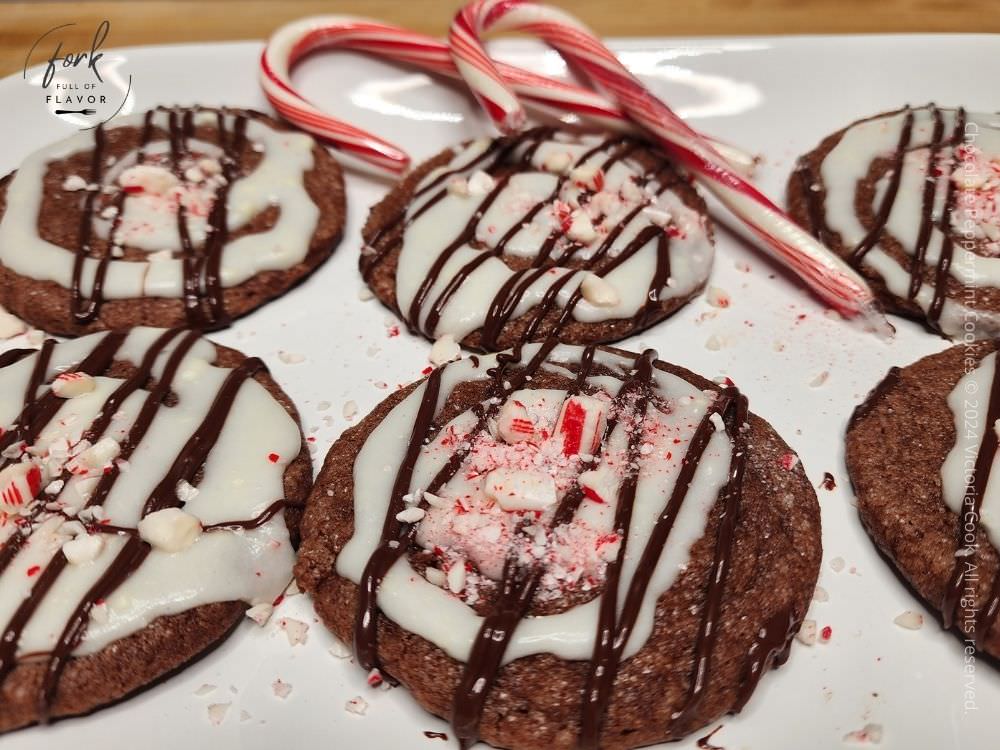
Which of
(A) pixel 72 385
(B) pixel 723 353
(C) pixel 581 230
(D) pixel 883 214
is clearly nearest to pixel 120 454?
(A) pixel 72 385

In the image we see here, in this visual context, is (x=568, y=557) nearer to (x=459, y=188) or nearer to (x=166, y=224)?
(x=459, y=188)

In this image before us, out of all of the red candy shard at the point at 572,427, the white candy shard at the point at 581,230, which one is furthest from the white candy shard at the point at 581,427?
the white candy shard at the point at 581,230

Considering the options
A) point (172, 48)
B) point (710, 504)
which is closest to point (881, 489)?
point (710, 504)

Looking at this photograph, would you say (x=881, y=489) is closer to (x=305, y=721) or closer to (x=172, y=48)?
(x=305, y=721)

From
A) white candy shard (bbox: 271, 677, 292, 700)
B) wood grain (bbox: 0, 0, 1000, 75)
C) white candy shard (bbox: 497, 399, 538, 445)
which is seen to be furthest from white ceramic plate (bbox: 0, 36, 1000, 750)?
white candy shard (bbox: 497, 399, 538, 445)

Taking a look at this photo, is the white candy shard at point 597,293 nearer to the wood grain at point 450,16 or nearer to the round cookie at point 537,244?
the round cookie at point 537,244

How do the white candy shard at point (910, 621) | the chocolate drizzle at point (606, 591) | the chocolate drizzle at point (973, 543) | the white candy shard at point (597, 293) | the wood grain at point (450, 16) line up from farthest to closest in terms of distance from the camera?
the wood grain at point (450, 16)
the white candy shard at point (597, 293)
the white candy shard at point (910, 621)
the chocolate drizzle at point (973, 543)
the chocolate drizzle at point (606, 591)

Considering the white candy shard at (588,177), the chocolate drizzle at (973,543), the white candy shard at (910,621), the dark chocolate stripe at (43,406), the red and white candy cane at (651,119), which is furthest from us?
the white candy shard at (588,177)
